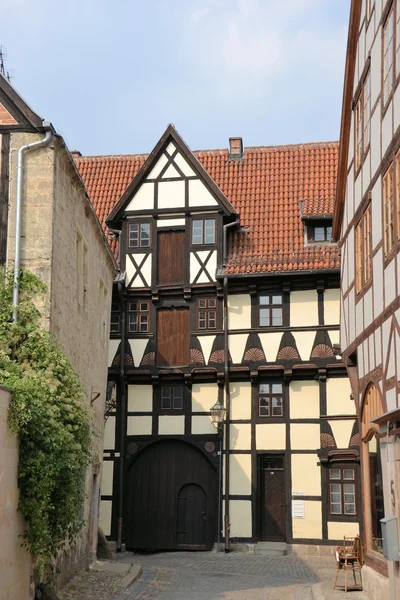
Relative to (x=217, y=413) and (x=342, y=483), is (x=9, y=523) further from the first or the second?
(x=342, y=483)

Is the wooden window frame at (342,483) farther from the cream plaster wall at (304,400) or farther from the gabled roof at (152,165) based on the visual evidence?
the gabled roof at (152,165)

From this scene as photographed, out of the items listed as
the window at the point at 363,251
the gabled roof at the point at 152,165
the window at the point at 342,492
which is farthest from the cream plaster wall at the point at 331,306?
the window at the point at 363,251

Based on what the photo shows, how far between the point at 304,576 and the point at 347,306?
589 cm

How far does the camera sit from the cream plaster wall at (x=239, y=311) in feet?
72.4

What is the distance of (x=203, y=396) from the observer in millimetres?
22078

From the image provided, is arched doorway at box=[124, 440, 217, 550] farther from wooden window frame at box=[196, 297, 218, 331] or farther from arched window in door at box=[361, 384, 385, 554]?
arched window in door at box=[361, 384, 385, 554]

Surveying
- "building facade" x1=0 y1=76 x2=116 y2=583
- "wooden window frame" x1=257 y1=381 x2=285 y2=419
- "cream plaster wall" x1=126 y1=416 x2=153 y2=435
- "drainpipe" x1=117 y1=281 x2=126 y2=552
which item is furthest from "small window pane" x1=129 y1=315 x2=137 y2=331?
"building facade" x1=0 y1=76 x2=116 y2=583

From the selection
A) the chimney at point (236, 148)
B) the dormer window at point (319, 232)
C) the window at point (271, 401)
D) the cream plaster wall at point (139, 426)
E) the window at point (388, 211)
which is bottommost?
the cream plaster wall at point (139, 426)

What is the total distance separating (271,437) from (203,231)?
610cm

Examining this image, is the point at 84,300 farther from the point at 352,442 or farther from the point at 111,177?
the point at 111,177

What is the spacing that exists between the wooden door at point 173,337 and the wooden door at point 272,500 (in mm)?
3608

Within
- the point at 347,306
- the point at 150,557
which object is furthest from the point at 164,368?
the point at 347,306

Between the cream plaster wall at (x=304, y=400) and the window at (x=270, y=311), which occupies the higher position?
the window at (x=270, y=311)

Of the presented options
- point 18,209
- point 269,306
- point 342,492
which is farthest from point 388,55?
point 342,492
